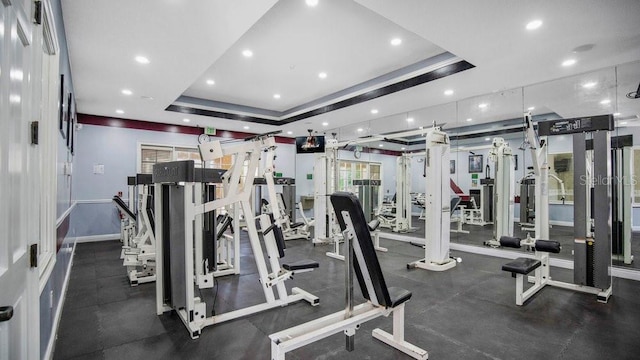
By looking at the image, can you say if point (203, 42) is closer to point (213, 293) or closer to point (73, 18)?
point (73, 18)

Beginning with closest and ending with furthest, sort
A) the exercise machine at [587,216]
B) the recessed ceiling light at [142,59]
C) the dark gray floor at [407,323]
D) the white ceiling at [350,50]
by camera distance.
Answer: the dark gray floor at [407,323] < the white ceiling at [350,50] < the exercise machine at [587,216] < the recessed ceiling light at [142,59]

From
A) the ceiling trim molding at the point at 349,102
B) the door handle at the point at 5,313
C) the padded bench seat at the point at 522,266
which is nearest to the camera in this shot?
the door handle at the point at 5,313

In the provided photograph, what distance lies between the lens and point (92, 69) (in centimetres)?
418

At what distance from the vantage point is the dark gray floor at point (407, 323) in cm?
235

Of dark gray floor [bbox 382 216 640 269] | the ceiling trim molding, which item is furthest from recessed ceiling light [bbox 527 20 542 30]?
dark gray floor [bbox 382 216 640 269]

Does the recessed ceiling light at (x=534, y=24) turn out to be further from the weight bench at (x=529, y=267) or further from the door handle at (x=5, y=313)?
the door handle at (x=5, y=313)

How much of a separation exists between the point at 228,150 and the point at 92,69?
9.61 ft

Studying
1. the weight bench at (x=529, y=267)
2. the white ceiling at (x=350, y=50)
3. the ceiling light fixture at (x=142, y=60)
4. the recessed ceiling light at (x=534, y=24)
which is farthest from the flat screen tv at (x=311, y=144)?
the recessed ceiling light at (x=534, y=24)

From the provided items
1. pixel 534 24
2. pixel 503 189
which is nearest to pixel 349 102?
pixel 534 24

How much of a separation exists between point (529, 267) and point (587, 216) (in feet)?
3.76

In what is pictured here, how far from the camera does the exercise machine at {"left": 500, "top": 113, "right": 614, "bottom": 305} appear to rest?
341cm

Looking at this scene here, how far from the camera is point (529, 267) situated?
10.4ft

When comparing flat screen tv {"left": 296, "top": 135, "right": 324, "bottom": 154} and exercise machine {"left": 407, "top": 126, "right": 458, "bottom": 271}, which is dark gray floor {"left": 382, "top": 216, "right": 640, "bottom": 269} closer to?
exercise machine {"left": 407, "top": 126, "right": 458, "bottom": 271}

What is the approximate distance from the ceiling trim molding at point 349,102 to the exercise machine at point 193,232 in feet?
9.14
